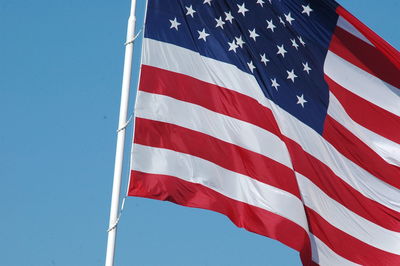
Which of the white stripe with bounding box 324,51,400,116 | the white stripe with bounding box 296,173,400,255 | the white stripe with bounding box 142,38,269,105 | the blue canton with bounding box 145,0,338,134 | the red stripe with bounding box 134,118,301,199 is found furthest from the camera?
the white stripe with bounding box 324,51,400,116

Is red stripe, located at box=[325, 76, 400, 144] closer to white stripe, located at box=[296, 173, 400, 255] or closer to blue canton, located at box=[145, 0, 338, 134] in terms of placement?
blue canton, located at box=[145, 0, 338, 134]

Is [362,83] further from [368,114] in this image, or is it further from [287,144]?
[287,144]

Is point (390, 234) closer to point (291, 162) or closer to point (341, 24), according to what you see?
point (291, 162)

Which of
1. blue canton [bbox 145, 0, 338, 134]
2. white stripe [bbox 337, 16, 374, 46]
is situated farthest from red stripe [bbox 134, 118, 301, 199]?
white stripe [bbox 337, 16, 374, 46]

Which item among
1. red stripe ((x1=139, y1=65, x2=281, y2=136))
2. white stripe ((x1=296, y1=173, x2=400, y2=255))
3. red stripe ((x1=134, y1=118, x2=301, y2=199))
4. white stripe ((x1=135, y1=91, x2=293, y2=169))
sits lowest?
white stripe ((x1=296, y1=173, x2=400, y2=255))

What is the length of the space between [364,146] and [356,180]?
0.68m

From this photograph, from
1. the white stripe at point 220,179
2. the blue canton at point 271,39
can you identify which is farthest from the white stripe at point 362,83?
the white stripe at point 220,179

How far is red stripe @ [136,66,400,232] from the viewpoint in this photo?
1677 centimetres

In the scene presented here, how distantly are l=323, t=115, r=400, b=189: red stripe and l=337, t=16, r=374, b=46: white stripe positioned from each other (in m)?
1.71

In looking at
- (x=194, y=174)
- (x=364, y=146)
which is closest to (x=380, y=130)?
(x=364, y=146)

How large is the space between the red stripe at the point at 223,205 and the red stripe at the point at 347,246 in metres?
0.51

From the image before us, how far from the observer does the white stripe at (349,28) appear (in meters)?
18.8

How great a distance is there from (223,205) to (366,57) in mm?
4391

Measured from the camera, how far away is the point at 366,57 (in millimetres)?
18922
